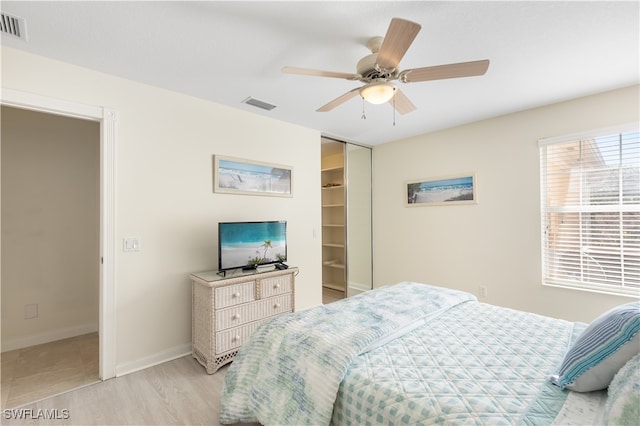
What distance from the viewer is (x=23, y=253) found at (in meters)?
2.94

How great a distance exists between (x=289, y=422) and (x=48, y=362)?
8.33 feet

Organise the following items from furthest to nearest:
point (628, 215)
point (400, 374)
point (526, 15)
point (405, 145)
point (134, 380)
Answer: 1. point (405, 145)
2. point (628, 215)
3. point (134, 380)
4. point (526, 15)
5. point (400, 374)

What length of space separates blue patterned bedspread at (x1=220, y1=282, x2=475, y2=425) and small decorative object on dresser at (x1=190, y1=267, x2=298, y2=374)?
727 mm

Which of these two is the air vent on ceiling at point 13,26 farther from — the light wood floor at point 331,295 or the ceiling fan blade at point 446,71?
the light wood floor at point 331,295

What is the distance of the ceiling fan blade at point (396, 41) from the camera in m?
1.39

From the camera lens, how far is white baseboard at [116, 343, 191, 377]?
2416 mm

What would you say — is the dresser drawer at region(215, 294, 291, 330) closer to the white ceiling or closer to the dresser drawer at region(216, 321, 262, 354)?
the dresser drawer at region(216, 321, 262, 354)

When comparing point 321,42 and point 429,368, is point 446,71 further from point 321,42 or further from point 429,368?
point 429,368

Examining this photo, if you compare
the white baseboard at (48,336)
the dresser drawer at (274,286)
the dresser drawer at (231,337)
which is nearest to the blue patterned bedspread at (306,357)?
the dresser drawer at (231,337)

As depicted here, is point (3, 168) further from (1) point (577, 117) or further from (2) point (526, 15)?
(1) point (577, 117)

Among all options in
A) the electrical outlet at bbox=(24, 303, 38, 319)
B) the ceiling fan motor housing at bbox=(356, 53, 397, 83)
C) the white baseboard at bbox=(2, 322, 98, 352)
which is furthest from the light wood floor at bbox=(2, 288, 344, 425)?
the ceiling fan motor housing at bbox=(356, 53, 397, 83)

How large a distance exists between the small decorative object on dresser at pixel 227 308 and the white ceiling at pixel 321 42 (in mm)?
1721

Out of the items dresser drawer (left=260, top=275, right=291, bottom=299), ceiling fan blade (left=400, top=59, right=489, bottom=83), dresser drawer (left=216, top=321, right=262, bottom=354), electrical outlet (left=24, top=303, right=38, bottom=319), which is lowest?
dresser drawer (left=216, top=321, right=262, bottom=354)

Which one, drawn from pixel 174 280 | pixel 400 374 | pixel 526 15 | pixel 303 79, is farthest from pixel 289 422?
pixel 526 15
